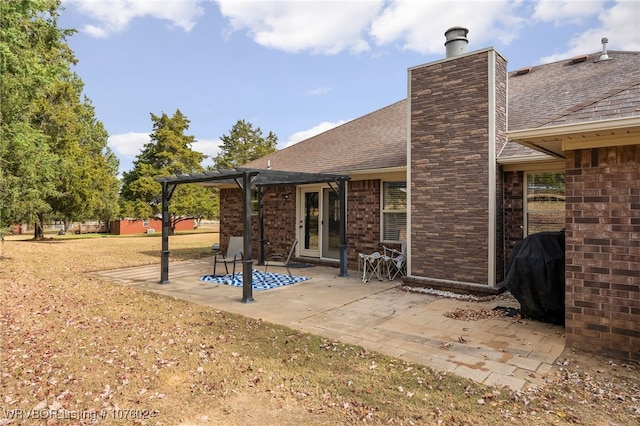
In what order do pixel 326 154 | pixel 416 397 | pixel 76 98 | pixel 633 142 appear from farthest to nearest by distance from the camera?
pixel 76 98 → pixel 326 154 → pixel 633 142 → pixel 416 397

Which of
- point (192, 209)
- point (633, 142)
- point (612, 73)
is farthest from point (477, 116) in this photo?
point (192, 209)

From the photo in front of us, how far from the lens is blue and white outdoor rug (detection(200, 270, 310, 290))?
7.81m

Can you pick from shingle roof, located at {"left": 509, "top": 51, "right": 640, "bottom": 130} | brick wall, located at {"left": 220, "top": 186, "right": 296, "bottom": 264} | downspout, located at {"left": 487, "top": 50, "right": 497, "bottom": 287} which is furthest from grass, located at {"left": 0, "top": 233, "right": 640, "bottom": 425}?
brick wall, located at {"left": 220, "top": 186, "right": 296, "bottom": 264}

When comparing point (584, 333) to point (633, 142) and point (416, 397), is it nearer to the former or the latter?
point (633, 142)

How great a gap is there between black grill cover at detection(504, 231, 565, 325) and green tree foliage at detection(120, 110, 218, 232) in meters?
23.8

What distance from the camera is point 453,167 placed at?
23.7 ft

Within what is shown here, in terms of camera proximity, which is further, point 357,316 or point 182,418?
point 357,316

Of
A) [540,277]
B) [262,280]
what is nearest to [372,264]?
[262,280]

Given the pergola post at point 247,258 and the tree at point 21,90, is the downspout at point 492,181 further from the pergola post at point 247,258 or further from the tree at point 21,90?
the tree at point 21,90

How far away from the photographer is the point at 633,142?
3783mm

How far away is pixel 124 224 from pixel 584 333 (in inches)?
1395

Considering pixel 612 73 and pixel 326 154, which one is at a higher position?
pixel 612 73

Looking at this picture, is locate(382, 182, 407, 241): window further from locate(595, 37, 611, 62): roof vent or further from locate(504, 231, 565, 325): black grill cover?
locate(595, 37, 611, 62): roof vent

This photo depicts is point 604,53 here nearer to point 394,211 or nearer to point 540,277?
point 394,211
